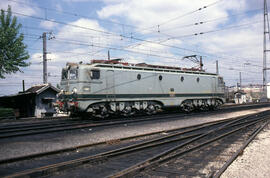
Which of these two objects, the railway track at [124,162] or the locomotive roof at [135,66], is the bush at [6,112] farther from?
the railway track at [124,162]

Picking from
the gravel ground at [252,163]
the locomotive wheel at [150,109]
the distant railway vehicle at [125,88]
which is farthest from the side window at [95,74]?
the gravel ground at [252,163]

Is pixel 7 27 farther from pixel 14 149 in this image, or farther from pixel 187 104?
pixel 14 149

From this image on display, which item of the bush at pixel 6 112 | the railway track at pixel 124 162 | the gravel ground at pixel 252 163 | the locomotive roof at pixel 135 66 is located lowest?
the gravel ground at pixel 252 163

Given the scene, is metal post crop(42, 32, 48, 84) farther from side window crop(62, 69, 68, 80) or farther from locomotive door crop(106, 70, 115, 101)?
locomotive door crop(106, 70, 115, 101)

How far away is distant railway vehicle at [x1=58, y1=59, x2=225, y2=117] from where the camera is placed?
16.5m

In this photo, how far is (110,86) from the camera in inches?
→ 691

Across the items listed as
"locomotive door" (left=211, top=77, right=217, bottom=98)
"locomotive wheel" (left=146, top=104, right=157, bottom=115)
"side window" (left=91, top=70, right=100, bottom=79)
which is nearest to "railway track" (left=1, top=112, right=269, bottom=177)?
"side window" (left=91, top=70, right=100, bottom=79)

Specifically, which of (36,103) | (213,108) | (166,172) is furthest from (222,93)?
(166,172)

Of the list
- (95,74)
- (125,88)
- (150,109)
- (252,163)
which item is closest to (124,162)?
(252,163)

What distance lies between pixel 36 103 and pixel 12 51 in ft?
24.7

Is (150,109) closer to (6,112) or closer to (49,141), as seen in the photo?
(49,141)

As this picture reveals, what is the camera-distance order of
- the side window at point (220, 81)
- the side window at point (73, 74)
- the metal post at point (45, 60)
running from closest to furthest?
the side window at point (73, 74)
the side window at point (220, 81)
the metal post at point (45, 60)

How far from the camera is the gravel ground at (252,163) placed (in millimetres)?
5906

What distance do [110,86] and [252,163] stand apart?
12046 mm
